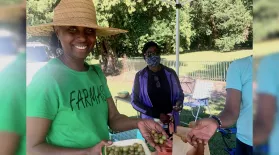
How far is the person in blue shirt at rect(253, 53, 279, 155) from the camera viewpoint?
0.51m

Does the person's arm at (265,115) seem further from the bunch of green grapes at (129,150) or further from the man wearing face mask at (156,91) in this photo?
the man wearing face mask at (156,91)

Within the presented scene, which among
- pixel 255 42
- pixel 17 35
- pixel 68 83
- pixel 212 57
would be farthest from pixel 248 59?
pixel 212 57

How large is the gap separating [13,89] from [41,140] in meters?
0.77

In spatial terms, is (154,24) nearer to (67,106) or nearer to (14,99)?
(67,106)

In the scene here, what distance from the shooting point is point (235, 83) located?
165 cm

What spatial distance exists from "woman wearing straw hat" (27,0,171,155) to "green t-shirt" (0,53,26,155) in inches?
25.1

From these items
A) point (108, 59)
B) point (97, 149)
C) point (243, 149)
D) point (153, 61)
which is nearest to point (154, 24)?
point (108, 59)

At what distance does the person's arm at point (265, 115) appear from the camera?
20.3 inches

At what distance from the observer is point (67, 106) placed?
1.39 metres

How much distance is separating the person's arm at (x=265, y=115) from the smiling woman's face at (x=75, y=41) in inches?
45.8

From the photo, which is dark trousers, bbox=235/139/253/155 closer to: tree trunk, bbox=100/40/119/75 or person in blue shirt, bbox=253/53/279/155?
person in blue shirt, bbox=253/53/279/155

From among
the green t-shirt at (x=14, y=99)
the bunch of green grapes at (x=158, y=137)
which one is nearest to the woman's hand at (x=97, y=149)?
the bunch of green grapes at (x=158, y=137)

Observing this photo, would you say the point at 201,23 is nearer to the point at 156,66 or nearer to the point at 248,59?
the point at 156,66

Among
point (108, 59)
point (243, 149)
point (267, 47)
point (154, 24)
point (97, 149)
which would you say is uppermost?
point (154, 24)
